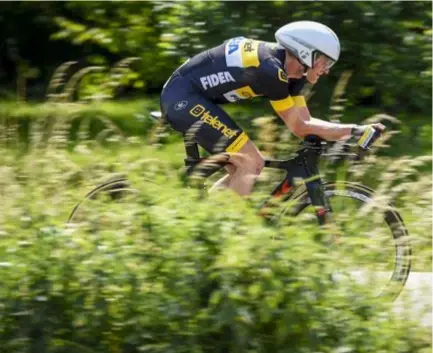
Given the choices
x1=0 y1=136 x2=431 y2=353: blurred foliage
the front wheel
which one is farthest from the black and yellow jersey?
x1=0 y1=136 x2=431 y2=353: blurred foliage

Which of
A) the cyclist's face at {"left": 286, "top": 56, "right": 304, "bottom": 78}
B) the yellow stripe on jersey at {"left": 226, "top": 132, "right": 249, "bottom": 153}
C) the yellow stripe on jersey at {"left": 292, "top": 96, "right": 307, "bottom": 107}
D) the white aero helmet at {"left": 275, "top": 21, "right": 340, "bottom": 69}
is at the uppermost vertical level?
the white aero helmet at {"left": 275, "top": 21, "right": 340, "bottom": 69}

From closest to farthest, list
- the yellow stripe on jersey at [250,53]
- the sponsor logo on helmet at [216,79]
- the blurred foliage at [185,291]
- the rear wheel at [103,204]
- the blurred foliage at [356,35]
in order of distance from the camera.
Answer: the blurred foliage at [185,291]
the rear wheel at [103,204]
the yellow stripe on jersey at [250,53]
the sponsor logo on helmet at [216,79]
the blurred foliage at [356,35]

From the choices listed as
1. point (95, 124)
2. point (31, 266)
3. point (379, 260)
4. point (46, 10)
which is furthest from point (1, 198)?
point (46, 10)

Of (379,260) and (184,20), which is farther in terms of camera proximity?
(184,20)

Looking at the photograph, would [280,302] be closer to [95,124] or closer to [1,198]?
[1,198]

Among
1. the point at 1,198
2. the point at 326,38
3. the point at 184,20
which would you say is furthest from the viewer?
the point at 184,20

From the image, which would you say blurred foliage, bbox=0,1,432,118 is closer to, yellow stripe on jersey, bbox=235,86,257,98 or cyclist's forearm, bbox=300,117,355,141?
yellow stripe on jersey, bbox=235,86,257,98

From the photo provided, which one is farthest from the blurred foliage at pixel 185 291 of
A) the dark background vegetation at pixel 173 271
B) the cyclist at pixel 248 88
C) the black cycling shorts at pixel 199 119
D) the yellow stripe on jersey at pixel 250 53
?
the yellow stripe on jersey at pixel 250 53

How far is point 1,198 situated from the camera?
19.5ft

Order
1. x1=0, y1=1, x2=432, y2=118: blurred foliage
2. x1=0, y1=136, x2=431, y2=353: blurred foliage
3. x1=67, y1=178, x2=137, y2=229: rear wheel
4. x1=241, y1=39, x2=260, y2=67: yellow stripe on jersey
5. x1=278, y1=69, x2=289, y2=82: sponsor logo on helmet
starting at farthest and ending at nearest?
x1=0, y1=1, x2=432, y2=118: blurred foliage, x1=241, y1=39, x2=260, y2=67: yellow stripe on jersey, x1=278, y1=69, x2=289, y2=82: sponsor logo on helmet, x1=67, y1=178, x2=137, y2=229: rear wheel, x1=0, y1=136, x2=431, y2=353: blurred foliage

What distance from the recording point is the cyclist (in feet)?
22.1

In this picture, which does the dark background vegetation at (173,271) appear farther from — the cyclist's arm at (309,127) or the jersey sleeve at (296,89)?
the jersey sleeve at (296,89)

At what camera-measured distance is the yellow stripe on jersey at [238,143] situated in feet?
22.5

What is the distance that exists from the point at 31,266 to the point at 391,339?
1693 millimetres
